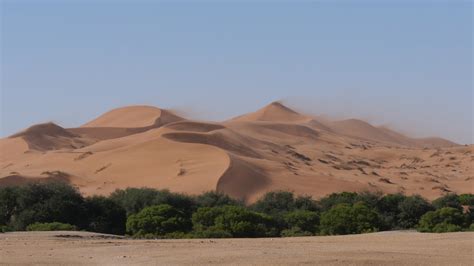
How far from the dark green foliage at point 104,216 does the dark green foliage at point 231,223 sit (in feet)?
12.5

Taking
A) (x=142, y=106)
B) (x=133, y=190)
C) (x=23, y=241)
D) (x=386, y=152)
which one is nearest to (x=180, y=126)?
(x=386, y=152)

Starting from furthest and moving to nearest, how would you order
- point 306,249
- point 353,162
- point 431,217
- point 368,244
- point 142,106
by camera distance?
point 142,106
point 353,162
point 431,217
point 368,244
point 306,249

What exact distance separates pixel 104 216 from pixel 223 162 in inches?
926

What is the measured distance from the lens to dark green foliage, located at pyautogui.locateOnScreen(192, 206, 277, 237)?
103 feet

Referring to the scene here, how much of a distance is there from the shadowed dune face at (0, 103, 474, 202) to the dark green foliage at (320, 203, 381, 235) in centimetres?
1923

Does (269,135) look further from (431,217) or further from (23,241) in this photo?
(23,241)

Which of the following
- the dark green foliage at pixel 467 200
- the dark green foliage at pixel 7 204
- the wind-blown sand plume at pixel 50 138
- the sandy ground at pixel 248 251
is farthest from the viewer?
the wind-blown sand plume at pixel 50 138

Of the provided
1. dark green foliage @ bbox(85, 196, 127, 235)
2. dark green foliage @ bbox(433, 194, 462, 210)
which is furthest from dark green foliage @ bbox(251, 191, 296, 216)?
dark green foliage @ bbox(85, 196, 127, 235)

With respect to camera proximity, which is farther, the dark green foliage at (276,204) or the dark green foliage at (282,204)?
the dark green foliage at (276,204)

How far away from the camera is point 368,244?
24.4 meters

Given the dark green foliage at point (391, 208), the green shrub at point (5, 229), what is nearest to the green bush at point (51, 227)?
the green shrub at point (5, 229)

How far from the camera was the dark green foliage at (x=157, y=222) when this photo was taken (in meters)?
32.7

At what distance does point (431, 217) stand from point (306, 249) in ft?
44.7

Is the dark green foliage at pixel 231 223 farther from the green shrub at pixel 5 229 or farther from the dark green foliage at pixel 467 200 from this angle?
the dark green foliage at pixel 467 200
